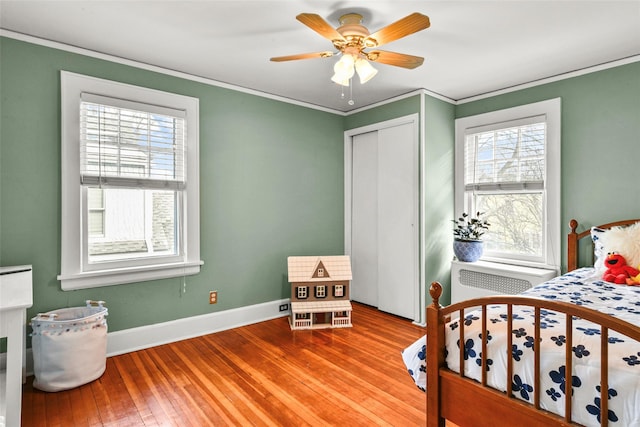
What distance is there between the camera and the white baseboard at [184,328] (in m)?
2.83

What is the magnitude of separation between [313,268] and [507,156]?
2286mm

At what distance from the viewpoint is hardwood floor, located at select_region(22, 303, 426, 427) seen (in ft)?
6.61

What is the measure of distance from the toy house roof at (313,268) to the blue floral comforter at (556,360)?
5.85 ft

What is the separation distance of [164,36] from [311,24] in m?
1.25

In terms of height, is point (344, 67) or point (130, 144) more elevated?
point (344, 67)

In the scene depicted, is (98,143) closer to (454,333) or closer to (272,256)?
(272,256)

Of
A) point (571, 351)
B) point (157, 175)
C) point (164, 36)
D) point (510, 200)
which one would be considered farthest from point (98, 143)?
point (510, 200)

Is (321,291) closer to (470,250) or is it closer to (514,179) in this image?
(470,250)

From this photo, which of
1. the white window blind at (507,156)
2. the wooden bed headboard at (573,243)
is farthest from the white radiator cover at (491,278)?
the white window blind at (507,156)

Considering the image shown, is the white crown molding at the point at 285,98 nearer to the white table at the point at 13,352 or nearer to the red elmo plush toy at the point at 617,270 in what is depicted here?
the red elmo plush toy at the point at 617,270

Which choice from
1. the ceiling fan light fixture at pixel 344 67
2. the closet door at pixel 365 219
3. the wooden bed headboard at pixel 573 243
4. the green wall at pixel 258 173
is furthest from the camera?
the closet door at pixel 365 219

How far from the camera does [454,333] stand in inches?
64.6

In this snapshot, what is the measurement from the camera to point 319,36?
2.45 m

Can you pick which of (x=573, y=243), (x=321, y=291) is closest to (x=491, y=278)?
(x=573, y=243)
